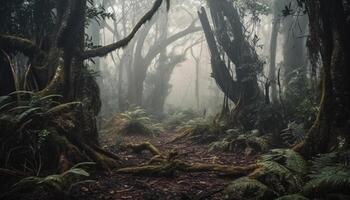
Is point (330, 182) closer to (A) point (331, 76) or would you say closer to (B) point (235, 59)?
(A) point (331, 76)

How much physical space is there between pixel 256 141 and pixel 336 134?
9.13ft

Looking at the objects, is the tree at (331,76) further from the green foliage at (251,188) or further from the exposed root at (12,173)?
the exposed root at (12,173)

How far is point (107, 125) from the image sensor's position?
48.3 feet

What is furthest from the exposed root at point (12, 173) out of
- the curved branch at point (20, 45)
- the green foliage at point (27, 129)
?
the curved branch at point (20, 45)

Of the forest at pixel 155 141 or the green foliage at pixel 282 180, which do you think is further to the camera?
the forest at pixel 155 141

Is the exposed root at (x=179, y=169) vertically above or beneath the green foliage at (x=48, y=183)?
beneath

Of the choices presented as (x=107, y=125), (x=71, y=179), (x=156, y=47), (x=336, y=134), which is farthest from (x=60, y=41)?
(x=156, y=47)

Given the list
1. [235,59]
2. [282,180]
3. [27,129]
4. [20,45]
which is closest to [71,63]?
[20,45]

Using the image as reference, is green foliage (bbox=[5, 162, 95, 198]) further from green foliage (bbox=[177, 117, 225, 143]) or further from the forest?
green foliage (bbox=[177, 117, 225, 143])

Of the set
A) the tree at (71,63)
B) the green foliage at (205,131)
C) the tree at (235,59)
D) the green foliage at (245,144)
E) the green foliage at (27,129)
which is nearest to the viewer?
Answer: the green foliage at (27,129)

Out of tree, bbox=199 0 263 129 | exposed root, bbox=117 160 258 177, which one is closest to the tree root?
exposed root, bbox=117 160 258 177

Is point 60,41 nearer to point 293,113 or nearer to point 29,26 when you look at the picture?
point 29,26

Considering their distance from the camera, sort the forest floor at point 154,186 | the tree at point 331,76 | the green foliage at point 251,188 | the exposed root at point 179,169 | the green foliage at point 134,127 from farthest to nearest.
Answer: the green foliage at point 134,127
the exposed root at point 179,169
the tree at point 331,76
the forest floor at point 154,186
the green foliage at point 251,188

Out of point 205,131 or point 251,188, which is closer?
point 251,188
